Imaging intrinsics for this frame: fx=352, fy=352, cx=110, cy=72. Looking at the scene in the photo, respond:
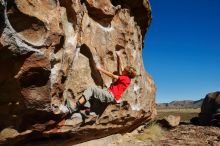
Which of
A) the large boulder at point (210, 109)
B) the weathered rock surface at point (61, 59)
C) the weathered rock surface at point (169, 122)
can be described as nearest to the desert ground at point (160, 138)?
the weathered rock surface at point (169, 122)

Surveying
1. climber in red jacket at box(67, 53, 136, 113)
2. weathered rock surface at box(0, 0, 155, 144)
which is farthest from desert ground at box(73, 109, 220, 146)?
climber in red jacket at box(67, 53, 136, 113)

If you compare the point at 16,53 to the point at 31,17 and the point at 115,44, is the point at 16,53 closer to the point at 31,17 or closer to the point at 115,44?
the point at 31,17

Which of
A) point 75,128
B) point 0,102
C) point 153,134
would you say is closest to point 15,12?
point 0,102

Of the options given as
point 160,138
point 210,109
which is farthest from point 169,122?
point 210,109

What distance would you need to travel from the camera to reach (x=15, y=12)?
6.31m

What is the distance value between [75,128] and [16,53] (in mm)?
3669

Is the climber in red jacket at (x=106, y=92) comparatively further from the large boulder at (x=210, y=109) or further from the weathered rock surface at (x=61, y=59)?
the large boulder at (x=210, y=109)

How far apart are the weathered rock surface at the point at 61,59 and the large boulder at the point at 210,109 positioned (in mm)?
15720

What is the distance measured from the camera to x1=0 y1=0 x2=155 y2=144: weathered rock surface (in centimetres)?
651

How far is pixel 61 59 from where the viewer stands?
785cm

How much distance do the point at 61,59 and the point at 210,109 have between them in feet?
78.8

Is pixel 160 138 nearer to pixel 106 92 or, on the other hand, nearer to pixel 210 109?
pixel 106 92

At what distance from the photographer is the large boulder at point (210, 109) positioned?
2766 cm

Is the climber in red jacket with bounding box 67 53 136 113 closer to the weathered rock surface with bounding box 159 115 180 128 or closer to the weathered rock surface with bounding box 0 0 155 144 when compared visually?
the weathered rock surface with bounding box 0 0 155 144
